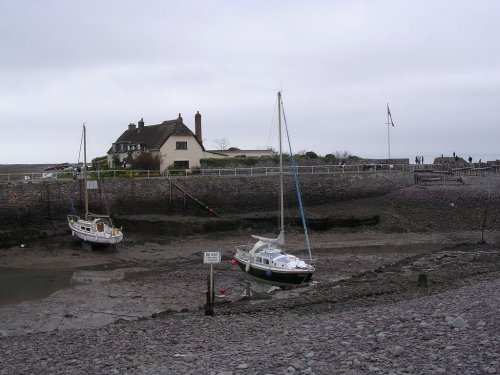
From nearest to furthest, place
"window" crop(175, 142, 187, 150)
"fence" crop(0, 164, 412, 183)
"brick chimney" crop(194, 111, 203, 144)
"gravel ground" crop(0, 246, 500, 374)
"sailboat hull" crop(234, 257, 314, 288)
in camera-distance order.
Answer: "gravel ground" crop(0, 246, 500, 374) < "sailboat hull" crop(234, 257, 314, 288) < "fence" crop(0, 164, 412, 183) < "window" crop(175, 142, 187, 150) < "brick chimney" crop(194, 111, 203, 144)

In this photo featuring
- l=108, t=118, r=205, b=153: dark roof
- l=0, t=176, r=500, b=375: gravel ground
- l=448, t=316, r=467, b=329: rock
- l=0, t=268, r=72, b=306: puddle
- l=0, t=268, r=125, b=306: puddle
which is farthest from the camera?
l=108, t=118, r=205, b=153: dark roof

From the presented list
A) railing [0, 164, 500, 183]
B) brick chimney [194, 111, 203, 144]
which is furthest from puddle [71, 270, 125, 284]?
brick chimney [194, 111, 203, 144]

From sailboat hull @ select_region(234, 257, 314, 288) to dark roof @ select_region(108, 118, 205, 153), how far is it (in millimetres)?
26671

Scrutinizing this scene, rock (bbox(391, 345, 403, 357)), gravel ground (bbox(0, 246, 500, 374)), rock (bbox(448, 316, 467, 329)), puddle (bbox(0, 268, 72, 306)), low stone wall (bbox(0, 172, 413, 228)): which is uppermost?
low stone wall (bbox(0, 172, 413, 228))

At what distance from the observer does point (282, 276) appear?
858 inches

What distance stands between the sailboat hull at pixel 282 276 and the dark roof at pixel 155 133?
26671mm

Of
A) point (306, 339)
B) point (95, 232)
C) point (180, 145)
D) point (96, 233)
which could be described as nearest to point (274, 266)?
point (306, 339)

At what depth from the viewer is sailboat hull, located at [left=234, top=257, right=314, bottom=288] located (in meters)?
21.5

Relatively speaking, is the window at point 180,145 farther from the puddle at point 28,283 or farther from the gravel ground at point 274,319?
the puddle at point 28,283

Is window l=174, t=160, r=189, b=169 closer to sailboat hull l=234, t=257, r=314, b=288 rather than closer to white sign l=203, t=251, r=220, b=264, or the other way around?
sailboat hull l=234, t=257, r=314, b=288

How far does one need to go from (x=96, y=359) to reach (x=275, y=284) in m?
11.5

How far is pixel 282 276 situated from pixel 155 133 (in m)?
31.3

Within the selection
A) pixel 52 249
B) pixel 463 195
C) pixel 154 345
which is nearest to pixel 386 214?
pixel 463 195

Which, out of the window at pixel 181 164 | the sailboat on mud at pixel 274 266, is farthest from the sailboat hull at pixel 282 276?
the window at pixel 181 164
